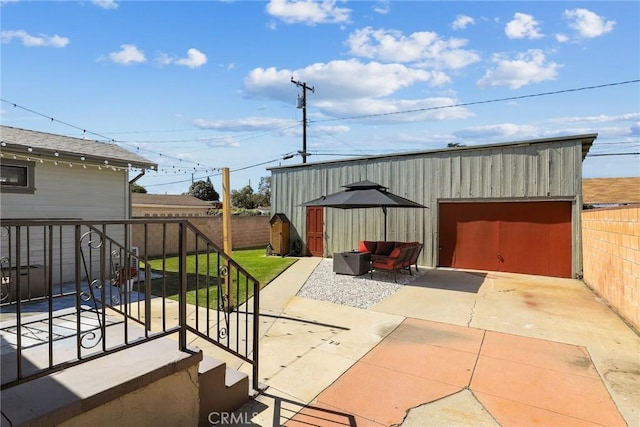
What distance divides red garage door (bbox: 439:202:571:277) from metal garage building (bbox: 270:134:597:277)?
0.08ft

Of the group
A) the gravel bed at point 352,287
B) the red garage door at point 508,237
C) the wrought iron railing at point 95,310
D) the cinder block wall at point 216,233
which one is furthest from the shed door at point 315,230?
the wrought iron railing at point 95,310

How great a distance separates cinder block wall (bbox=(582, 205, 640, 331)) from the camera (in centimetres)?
516

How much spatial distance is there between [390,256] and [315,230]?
483cm

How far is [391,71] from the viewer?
11.4 meters

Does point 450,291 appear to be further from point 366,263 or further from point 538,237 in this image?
point 538,237

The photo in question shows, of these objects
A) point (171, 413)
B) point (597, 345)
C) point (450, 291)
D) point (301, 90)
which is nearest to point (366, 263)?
point (450, 291)

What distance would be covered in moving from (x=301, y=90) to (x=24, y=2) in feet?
55.4

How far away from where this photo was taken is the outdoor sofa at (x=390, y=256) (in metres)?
8.51

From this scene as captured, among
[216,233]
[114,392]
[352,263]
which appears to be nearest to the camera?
[114,392]

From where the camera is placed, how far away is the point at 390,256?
28.4 feet

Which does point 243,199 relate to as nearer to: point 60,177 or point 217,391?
point 60,177

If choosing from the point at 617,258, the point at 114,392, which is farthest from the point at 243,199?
the point at 114,392

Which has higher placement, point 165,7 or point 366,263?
point 165,7

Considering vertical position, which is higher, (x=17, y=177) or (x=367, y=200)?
(x=17, y=177)
